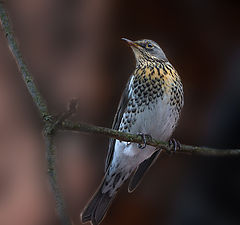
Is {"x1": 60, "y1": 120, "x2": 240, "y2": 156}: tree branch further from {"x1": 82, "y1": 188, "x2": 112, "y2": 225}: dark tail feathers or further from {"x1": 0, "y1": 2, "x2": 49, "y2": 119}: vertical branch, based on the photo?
{"x1": 82, "y1": 188, "x2": 112, "y2": 225}: dark tail feathers

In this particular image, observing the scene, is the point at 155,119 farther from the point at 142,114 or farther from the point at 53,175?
the point at 53,175

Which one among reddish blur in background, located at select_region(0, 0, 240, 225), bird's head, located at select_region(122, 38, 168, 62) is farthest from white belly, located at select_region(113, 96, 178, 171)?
reddish blur in background, located at select_region(0, 0, 240, 225)

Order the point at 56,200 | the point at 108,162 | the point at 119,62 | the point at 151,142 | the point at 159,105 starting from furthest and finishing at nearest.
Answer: the point at 119,62 → the point at 108,162 → the point at 159,105 → the point at 151,142 → the point at 56,200

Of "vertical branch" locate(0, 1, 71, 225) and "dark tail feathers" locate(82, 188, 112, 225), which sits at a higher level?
"vertical branch" locate(0, 1, 71, 225)

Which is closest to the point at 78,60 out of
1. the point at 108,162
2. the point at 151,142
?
the point at 108,162

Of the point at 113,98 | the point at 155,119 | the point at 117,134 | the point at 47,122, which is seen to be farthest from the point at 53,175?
the point at 113,98

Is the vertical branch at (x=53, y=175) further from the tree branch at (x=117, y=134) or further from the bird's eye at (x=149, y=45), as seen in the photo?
the bird's eye at (x=149, y=45)

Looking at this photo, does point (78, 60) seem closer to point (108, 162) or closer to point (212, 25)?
point (108, 162)

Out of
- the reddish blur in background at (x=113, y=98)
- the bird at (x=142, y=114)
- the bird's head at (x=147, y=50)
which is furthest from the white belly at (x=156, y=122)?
the reddish blur in background at (x=113, y=98)
